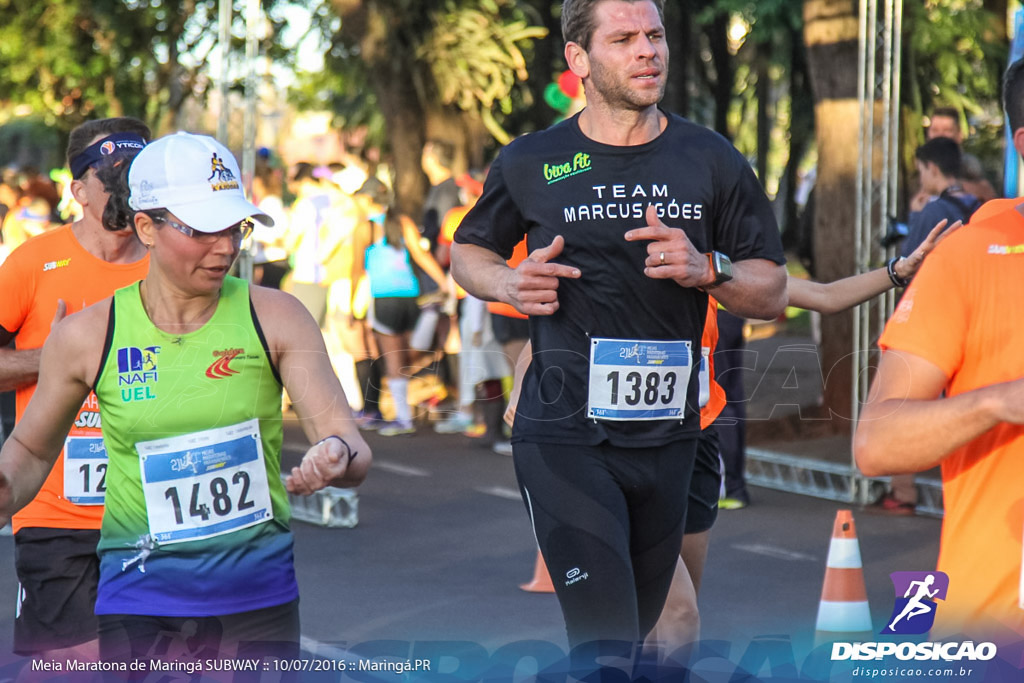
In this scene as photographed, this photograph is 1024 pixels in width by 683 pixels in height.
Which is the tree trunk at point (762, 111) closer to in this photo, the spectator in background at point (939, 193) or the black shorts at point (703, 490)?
the spectator in background at point (939, 193)

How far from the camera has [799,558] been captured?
25.9 ft

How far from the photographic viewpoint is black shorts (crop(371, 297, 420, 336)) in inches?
484

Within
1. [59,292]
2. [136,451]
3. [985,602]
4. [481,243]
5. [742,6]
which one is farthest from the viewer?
[742,6]

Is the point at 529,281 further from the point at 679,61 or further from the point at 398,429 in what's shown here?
the point at 679,61

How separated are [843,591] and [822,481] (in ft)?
13.7

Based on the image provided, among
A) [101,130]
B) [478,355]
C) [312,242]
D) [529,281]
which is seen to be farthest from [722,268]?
[312,242]

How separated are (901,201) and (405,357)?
447 cm

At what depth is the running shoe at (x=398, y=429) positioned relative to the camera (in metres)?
12.5

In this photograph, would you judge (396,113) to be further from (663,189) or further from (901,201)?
(663,189)

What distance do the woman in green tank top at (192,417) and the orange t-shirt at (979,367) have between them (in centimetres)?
133

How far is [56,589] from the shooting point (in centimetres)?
429


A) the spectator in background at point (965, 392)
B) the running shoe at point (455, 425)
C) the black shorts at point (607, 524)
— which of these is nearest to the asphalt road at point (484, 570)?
the black shorts at point (607, 524)

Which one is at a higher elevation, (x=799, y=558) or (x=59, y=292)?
(x=59, y=292)

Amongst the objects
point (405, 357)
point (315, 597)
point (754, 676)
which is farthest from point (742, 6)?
point (754, 676)
